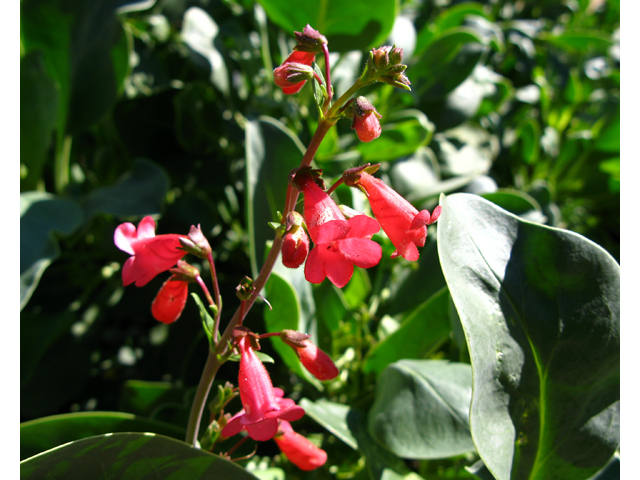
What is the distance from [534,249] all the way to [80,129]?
1.46 metres

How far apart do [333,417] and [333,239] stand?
575 millimetres

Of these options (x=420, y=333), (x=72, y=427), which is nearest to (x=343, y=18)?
(x=420, y=333)

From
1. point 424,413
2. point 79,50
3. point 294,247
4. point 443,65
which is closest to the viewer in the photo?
point 294,247

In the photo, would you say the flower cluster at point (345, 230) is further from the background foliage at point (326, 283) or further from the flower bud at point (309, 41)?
the flower bud at point (309, 41)

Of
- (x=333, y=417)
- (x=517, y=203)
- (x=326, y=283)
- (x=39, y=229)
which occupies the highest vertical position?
(x=517, y=203)

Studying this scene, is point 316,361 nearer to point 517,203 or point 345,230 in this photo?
point 345,230

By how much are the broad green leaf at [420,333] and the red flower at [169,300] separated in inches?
Result: 21.9

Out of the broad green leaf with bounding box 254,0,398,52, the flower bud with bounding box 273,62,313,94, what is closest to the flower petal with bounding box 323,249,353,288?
the flower bud with bounding box 273,62,313,94

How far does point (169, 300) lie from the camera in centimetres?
85

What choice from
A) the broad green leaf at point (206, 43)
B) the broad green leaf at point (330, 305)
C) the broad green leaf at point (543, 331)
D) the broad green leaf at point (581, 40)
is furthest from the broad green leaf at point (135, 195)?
the broad green leaf at point (581, 40)

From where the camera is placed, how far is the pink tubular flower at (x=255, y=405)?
0.73 m

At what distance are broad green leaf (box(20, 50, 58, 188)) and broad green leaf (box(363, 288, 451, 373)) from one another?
3.83ft

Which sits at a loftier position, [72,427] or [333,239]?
[333,239]

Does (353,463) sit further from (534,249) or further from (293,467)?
(534,249)
